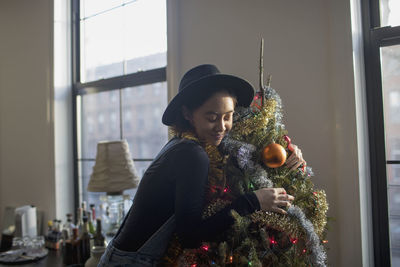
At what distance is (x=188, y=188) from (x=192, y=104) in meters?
0.30

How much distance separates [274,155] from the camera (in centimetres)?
103

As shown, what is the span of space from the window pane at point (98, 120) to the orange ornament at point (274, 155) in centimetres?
181

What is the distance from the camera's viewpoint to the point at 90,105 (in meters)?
2.85

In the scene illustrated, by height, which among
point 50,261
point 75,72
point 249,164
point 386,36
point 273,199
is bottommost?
point 50,261

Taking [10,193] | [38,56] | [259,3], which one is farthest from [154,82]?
[10,193]

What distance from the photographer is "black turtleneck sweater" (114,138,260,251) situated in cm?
97

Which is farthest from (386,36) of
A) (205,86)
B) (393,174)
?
(205,86)

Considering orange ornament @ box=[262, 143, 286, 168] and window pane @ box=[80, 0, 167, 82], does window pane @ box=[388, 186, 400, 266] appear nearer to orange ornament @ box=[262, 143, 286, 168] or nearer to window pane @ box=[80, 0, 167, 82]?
orange ornament @ box=[262, 143, 286, 168]

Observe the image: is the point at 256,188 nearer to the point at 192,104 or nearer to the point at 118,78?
the point at 192,104

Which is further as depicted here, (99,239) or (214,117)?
(99,239)

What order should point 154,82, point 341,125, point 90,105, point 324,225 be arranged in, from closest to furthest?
1. point 324,225
2. point 341,125
3. point 154,82
4. point 90,105

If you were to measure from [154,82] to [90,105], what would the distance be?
30.2 inches

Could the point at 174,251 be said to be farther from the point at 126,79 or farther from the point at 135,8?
the point at 135,8

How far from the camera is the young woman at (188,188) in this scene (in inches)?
38.5
